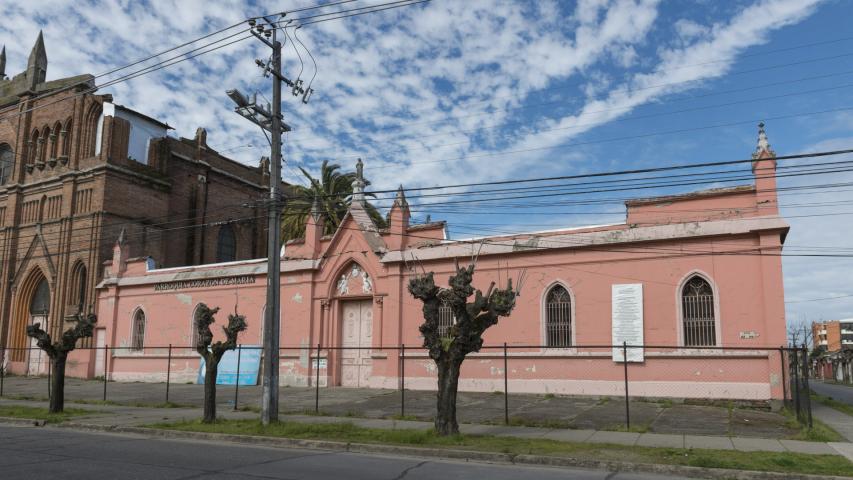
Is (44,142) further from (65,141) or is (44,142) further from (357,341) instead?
(357,341)

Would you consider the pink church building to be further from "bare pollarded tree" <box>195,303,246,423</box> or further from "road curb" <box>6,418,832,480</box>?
"road curb" <box>6,418,832,480</box>

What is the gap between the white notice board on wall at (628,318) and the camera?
1919cm

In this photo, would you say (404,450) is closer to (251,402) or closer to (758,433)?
(758,433)

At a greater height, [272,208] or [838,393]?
[272,208]

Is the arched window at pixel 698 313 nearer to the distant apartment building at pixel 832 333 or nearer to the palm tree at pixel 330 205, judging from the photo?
the palm tree at pixel 330 205

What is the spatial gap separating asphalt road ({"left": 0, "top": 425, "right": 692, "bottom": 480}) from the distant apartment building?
120 m

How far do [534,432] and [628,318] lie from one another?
271 inches

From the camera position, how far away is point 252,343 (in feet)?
85.5

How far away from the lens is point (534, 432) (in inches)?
544

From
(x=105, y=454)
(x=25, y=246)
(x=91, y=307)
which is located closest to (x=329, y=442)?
(x=105, y=454)

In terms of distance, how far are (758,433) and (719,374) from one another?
14.6 feet

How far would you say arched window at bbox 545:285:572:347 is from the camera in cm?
2053

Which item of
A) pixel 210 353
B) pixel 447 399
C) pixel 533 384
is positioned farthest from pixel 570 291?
pixel 210 353

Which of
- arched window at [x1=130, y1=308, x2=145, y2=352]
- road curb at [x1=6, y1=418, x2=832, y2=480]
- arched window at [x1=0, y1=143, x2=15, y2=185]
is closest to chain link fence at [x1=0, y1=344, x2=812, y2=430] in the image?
road curb at [x1=6, y1=418, x2=832, y2=480]
